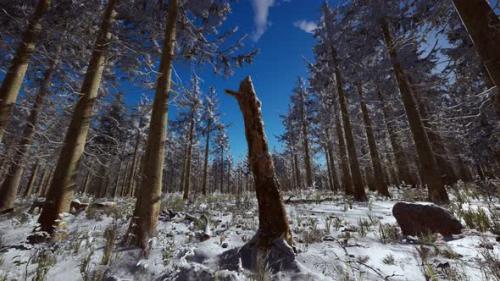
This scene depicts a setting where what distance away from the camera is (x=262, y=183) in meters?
3.22

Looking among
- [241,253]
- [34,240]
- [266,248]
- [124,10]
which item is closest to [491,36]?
[266,248]

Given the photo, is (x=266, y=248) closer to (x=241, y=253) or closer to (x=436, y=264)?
(x=241, y=253)

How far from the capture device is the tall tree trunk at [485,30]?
2375mm

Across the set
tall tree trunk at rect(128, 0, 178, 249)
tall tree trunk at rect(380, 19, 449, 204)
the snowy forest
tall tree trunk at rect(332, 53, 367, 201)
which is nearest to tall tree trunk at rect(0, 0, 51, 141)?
the snowy forest

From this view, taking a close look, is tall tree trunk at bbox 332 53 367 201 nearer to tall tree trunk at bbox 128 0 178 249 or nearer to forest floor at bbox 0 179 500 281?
forest floor at bbox 0 179 500 281

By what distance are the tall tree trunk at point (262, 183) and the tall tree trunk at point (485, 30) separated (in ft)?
9.31

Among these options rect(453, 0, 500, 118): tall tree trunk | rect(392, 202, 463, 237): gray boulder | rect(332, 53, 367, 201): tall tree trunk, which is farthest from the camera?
rect(332, 53, 367, 201): tall tree trunk

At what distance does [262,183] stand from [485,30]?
3341 mm

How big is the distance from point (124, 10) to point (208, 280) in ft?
26.6

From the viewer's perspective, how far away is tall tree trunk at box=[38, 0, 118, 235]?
13.4 feet

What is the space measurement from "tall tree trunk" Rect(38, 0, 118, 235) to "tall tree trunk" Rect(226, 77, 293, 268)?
3.55 m

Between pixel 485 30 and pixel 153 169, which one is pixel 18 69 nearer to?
pixel 153 169

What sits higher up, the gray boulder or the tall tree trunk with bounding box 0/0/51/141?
the tall tree trunk with bounding box 0/0/51/141

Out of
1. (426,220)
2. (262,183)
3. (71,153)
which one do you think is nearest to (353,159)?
(426,220)
